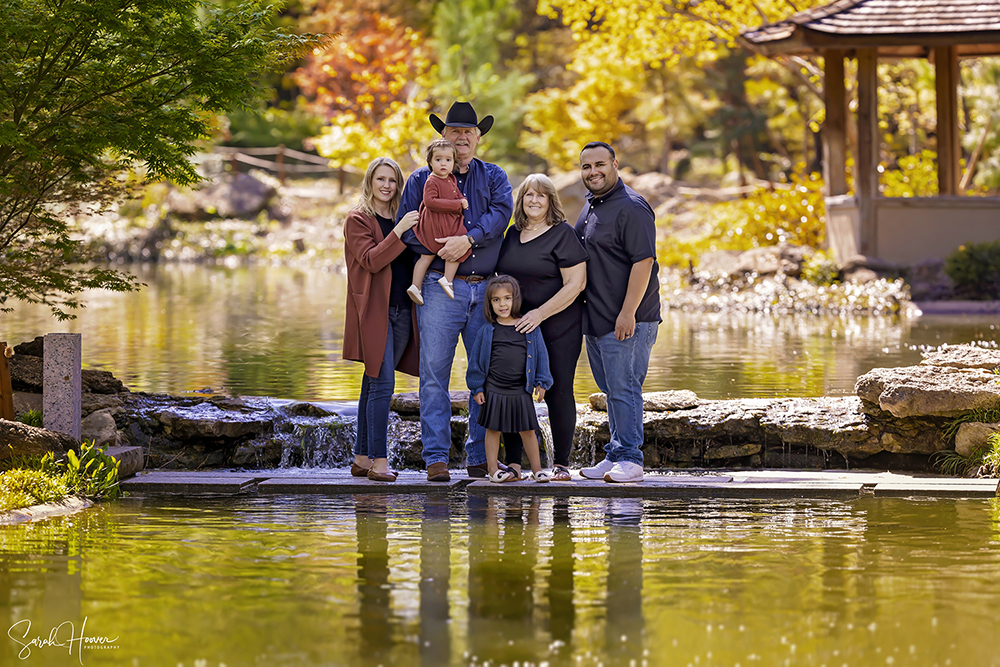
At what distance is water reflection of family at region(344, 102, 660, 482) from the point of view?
6.96 m

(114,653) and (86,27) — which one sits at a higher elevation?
(86,27)

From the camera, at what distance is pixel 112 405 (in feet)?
28.2

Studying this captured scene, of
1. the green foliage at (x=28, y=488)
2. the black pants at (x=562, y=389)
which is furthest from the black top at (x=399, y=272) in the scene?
the green foliage at (x=28, y=488)

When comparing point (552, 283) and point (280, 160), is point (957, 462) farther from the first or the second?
point (280, 160)

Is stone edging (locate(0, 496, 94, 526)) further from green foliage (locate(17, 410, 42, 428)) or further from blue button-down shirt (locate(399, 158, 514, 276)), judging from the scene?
blue button-down shirt (locate(399, 158, 514, 276))

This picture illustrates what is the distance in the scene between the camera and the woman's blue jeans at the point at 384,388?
7.19 meters

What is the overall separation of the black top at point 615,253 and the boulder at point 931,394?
157 cm

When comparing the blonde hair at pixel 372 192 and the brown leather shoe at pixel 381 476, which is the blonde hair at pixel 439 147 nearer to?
the blonde hair at pixel 372 192

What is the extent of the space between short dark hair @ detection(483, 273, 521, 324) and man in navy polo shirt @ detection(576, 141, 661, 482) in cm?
44

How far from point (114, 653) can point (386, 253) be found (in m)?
3.28

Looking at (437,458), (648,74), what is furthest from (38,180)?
(648,74)

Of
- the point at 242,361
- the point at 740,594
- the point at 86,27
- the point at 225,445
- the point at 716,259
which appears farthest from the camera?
the point at 716,259

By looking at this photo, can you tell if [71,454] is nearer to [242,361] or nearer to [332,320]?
[242,361]

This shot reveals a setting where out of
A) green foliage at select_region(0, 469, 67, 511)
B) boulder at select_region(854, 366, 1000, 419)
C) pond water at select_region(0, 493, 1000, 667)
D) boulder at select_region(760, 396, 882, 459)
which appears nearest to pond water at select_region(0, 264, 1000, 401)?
boulder at select_region(760, 396, 882, 459)
